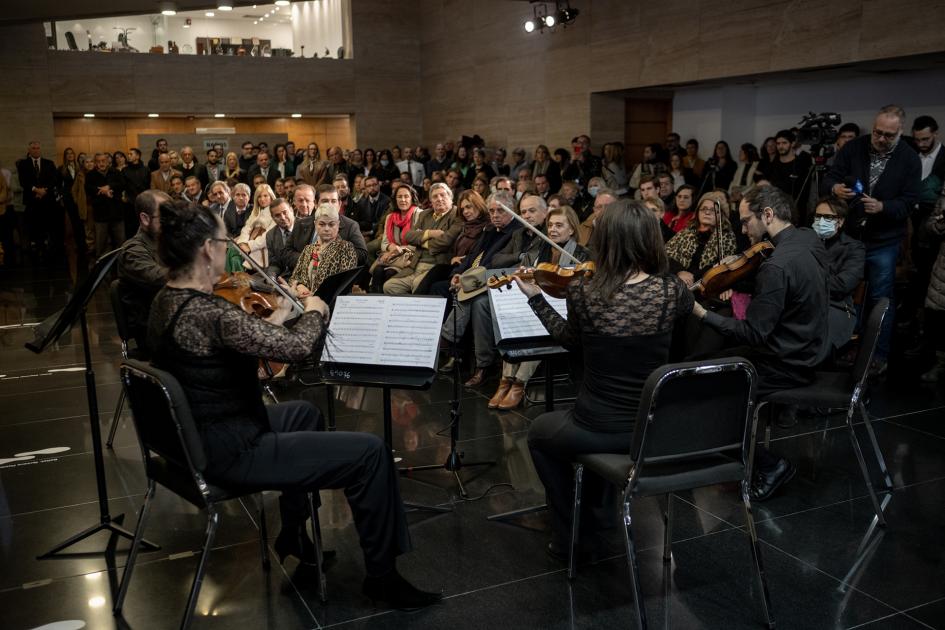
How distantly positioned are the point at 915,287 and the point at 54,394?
5901mm

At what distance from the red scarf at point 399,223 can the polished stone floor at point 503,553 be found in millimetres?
2873

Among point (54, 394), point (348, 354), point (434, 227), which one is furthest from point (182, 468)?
point (434, 227)

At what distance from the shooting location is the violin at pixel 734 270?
13.1ft

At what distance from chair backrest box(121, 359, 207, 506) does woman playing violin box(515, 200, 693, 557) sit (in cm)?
114

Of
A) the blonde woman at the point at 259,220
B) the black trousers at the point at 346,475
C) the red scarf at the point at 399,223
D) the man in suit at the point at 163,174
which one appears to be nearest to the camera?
the black trousers at the point at 346,475

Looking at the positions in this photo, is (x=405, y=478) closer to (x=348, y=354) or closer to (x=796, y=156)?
(x=348, y=354)

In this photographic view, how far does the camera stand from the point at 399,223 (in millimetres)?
7066

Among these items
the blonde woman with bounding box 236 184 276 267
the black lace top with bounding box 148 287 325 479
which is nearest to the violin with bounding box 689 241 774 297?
the black lace top with bounding box 148 287 325 479

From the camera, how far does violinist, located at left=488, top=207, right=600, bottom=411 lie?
189 inches

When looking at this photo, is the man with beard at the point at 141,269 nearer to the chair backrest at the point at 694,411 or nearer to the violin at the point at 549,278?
the violin at the point at 549,278

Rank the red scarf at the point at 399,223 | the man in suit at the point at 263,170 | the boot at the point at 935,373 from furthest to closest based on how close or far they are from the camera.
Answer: the man in suit at the point at 263,170
the red scarf at the point at 399,223
the boot at the point at 935,373

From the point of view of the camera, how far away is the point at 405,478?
3840 millimetres

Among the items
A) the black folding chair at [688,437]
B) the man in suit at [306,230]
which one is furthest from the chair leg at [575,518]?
the man in suit at [306,230]

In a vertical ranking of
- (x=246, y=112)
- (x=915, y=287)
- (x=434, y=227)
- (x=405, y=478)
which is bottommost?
(x=405, y=478)
